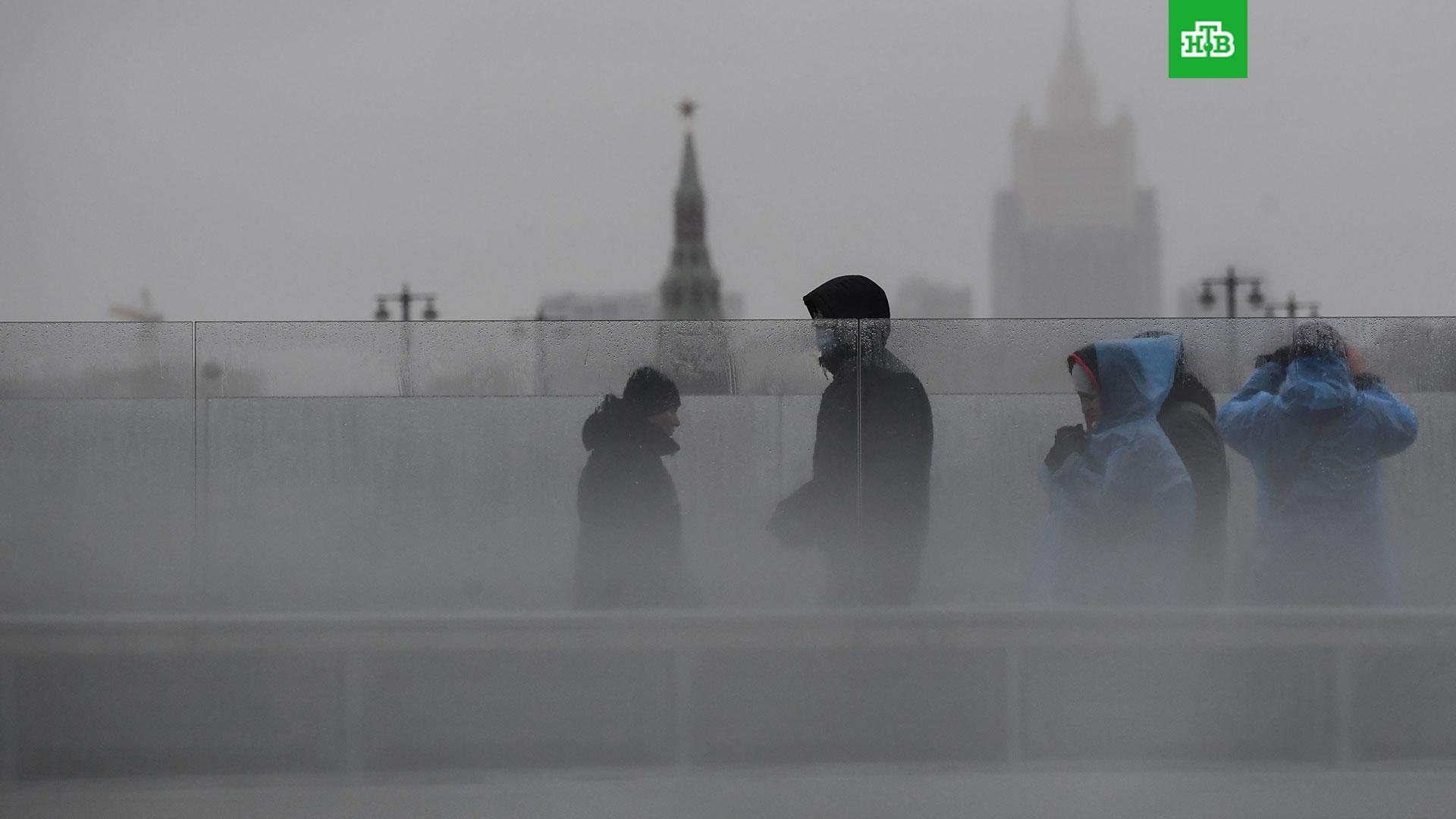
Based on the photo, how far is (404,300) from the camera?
376 cm

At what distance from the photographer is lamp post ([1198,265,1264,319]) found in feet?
12.1

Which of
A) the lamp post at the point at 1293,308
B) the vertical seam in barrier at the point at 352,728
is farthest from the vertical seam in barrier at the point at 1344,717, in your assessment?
the vertical seam in barrier at the point at 352,728

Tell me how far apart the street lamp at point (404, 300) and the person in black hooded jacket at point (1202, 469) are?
7.08 ft

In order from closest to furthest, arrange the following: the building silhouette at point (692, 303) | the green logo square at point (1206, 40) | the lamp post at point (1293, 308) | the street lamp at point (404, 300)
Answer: the building silhouette at point (692, 303) → the lamp post at point (1293, 308) → the street lamp at point (404, 300) → the green logo square at point (1206, 40)

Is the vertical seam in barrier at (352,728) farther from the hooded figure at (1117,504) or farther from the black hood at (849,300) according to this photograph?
the hooded figure at (1117,504)

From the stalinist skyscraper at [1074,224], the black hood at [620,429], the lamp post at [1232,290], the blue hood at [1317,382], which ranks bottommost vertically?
the black hood at [620,429]

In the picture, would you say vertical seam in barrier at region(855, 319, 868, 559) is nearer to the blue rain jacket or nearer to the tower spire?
the tower spire

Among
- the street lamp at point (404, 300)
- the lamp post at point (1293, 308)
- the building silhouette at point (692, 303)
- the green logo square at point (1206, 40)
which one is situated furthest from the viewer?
the green logo square at point (1206, 40)

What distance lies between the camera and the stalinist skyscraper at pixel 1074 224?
12.5 feet

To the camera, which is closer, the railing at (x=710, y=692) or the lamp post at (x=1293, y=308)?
the railing at (x=710, y=692)

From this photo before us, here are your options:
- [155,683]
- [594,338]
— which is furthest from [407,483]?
[155,683]

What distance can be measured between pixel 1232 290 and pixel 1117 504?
3.08 ft

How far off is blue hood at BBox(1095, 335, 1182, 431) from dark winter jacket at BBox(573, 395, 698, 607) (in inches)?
48.2

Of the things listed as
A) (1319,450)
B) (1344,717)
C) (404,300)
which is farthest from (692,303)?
(1344,717)
